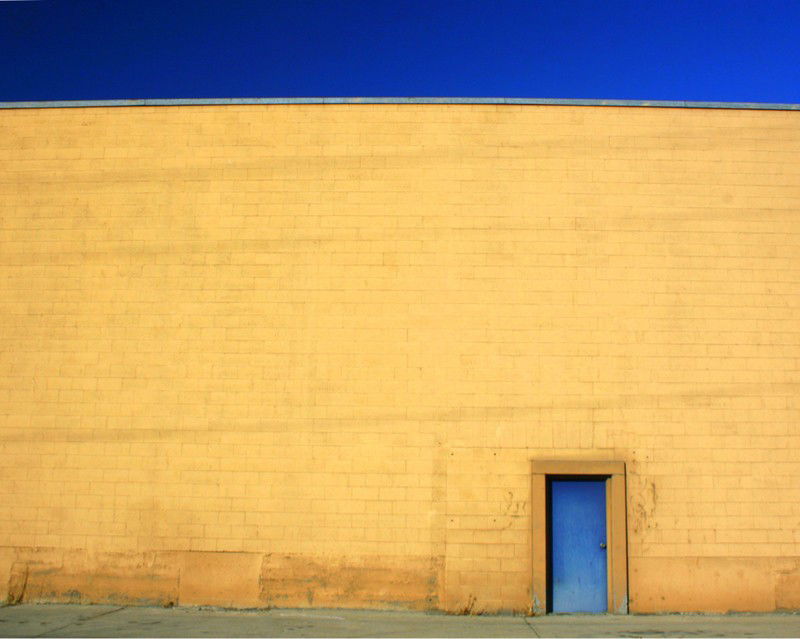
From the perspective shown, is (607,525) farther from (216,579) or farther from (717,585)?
(216,579)

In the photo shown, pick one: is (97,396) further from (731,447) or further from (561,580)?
(731,447)

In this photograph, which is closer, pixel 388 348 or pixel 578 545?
pixel 578 545

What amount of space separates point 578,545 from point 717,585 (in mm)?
1724

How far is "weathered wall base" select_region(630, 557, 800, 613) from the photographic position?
30.4 feet

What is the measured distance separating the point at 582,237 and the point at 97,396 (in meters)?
6.75

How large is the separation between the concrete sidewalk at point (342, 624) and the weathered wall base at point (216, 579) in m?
0.16

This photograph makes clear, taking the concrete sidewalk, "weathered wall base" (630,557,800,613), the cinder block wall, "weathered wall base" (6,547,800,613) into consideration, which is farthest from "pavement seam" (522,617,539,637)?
"weathered wall base" (630,557,800,613)

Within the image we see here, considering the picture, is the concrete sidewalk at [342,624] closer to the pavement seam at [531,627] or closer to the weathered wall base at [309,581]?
the pavement seam at [531,627]

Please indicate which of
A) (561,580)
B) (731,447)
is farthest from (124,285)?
(731,447)

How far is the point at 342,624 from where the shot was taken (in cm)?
861

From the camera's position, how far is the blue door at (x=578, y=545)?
941cm

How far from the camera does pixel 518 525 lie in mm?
9438

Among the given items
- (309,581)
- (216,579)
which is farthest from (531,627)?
(216,579)

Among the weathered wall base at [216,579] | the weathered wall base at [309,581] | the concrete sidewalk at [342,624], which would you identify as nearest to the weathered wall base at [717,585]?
the weathered wall base at [309,581]
